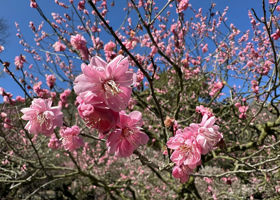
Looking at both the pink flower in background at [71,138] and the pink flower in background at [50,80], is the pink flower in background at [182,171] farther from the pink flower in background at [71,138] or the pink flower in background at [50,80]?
the pink flower in background at [50,80]

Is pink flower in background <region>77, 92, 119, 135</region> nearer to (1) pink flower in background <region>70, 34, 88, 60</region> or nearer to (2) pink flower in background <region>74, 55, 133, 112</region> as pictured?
(2) pink flower in background <region>74, 55, 133, 112</region>

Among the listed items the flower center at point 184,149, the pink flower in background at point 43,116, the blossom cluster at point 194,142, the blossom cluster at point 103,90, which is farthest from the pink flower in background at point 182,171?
the pink flower in background at point 43,116

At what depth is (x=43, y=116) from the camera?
1.02 m

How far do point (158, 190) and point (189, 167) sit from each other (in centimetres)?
538

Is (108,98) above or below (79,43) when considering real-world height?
below

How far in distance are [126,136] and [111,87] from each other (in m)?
0.29

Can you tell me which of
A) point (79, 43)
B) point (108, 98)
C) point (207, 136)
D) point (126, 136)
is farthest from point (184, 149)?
point (79, 43)

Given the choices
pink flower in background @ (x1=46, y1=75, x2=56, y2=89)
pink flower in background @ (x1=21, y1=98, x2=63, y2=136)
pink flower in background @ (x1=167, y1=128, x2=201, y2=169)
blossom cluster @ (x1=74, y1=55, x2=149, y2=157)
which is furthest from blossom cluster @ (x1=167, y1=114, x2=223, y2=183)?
pink flower in background @ (x1=46, y1=75, x2=56, y2=89)

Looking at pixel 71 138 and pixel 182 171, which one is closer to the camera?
pixel 182 171

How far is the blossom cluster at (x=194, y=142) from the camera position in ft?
2.98

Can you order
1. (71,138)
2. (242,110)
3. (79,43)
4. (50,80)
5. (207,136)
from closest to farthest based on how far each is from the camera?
(207,136)
(71,138)
(79,43)
(50,80)
(242,110)

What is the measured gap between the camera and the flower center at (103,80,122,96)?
73 cm

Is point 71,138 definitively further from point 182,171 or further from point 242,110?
point 242,110

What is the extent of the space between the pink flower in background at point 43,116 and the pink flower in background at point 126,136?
292 millimetres
